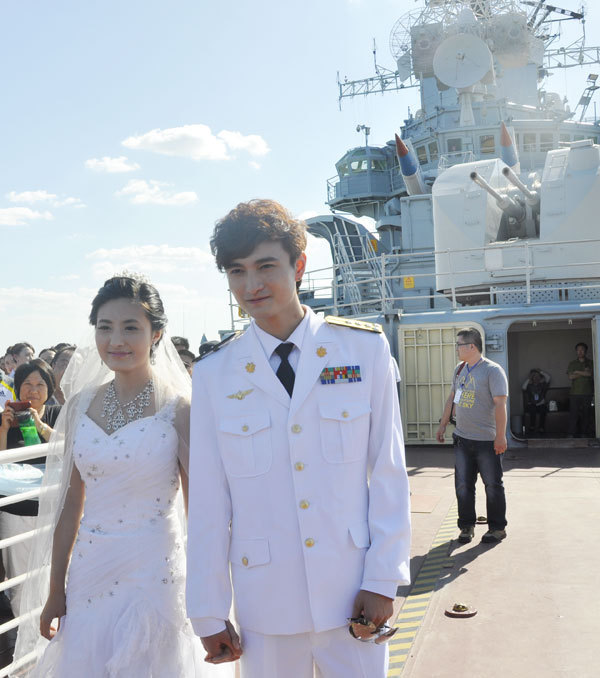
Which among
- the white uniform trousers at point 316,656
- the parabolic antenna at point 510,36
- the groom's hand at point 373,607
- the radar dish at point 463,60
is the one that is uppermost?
the parabolic antenna at point 510,36

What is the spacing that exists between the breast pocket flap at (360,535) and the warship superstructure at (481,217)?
830 cm

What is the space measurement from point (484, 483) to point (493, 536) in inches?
16.8

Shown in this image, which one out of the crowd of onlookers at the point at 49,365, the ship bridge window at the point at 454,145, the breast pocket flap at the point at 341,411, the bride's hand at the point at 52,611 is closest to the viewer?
the breast pocket flap at the point at 341,411

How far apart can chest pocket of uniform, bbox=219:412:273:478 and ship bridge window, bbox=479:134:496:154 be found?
20.8 meters

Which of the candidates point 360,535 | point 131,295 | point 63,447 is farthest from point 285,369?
point 63,447

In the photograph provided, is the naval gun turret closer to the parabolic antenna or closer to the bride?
the bride

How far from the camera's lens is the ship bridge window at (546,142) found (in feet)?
68.7

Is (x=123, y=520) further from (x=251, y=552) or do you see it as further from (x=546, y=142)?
(x=546, y=142)

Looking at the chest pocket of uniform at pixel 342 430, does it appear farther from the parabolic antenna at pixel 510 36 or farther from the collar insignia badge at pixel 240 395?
the parabolic antenna at pixel 510 36

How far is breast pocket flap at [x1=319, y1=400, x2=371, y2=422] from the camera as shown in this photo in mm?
1895

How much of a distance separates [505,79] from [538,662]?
2544cm

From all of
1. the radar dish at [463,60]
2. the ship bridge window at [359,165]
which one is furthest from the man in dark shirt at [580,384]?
the ship bridge window at [359,165]

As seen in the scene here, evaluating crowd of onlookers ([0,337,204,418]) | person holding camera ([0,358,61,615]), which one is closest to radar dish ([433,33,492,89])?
crowd of onlookers ([0,337,204,418])

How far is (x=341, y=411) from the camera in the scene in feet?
6.25
